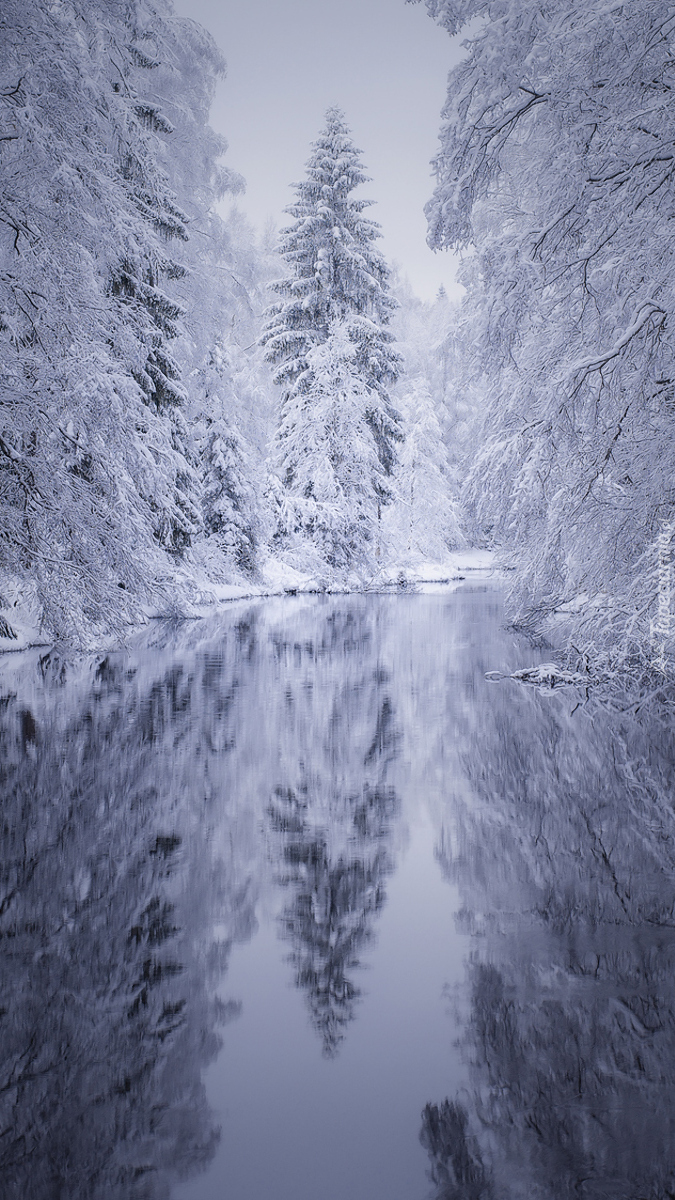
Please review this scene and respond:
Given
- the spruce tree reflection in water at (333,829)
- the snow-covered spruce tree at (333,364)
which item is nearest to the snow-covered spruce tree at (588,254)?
the spruce tree reflection in water at (333,829)

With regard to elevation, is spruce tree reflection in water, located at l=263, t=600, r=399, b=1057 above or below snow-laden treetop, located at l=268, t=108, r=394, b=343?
below

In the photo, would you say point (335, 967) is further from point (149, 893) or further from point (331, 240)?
point (331, 240)

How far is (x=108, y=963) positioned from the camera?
3.62 metres

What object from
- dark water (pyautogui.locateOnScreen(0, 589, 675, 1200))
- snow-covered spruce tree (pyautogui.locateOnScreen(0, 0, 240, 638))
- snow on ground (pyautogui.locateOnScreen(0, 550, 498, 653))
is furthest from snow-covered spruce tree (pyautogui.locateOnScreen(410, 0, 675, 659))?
snow on ground (pyautogui.locateOnScreen(0, 550, 498, 653))

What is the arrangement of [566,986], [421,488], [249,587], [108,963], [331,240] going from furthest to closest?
[421,488] < [331,240] < [249,587] < [108,963] < [566,986]

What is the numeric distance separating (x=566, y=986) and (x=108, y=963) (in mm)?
1925

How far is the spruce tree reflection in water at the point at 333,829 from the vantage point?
3672mm

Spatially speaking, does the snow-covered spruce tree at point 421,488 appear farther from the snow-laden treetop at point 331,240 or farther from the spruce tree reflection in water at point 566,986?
the spruce tree reflection in water at point 566,986

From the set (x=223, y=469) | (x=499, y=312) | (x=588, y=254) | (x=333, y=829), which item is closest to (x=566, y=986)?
(x=333, y=829)

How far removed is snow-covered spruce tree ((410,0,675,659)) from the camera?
8.60m

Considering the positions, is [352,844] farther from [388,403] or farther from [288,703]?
[388,403]

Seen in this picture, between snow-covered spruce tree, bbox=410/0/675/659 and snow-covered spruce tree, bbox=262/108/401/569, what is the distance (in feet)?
73.6

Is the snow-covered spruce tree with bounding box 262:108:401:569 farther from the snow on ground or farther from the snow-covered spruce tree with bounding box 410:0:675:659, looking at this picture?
the snow-covered spruce tree with bounding box 410:0:675:659

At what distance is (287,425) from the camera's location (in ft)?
113
